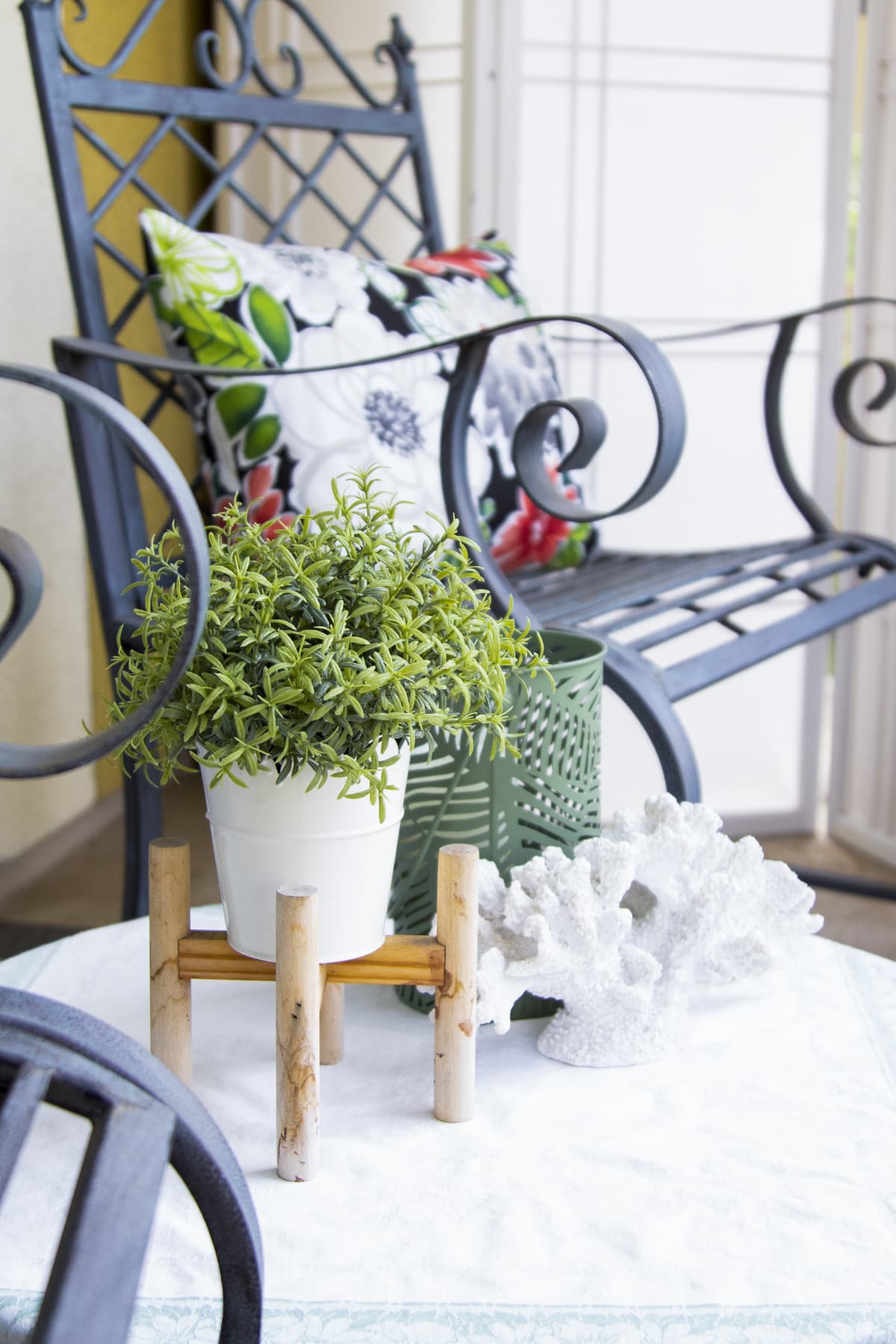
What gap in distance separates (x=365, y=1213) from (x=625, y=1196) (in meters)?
0.12

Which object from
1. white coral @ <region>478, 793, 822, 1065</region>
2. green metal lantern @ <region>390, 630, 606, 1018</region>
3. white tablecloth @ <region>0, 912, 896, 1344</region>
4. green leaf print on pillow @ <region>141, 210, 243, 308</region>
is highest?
green leaf print on pillow @ <region>141, 210, 243, 308</region>

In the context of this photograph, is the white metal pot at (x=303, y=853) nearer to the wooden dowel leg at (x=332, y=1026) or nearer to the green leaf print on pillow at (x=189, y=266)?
the wooden dowel leg at (x=332, y=1026)

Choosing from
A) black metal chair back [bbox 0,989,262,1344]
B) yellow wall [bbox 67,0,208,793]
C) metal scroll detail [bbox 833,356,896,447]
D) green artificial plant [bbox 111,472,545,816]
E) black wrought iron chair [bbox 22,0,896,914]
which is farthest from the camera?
yellow wall [bbox 67,0,208,793]

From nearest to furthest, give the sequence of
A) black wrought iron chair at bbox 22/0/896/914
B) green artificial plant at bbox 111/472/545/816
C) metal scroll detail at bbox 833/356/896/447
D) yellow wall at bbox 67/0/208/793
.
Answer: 1. green artificial plant at bbox 111/472/545/816
2. black wrought iron chair at bbox 22/0/896/914
3. metal scroll detail at bbox 833/356/896/447
4. yellow wall at bbox 67/0/208/793

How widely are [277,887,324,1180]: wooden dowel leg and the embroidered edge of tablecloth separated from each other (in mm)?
99

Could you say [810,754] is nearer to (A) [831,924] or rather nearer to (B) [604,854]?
(A) [831,924]

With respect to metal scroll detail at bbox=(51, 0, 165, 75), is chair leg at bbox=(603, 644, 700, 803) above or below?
below

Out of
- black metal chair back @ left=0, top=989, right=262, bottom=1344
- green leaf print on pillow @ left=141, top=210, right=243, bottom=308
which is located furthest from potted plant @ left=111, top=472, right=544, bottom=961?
green leaf print on pillow @ left=141, top=210, right=243, bottom=308

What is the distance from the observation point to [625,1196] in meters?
0.61

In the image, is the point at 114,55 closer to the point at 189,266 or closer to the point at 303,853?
the point at 189,266

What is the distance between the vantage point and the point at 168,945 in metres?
0.70

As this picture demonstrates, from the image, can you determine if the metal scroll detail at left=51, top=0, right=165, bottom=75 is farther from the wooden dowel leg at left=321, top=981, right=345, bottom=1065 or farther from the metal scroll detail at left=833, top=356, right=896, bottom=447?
the wooden dowel leg at left=321, top=981, right=345, bottom=1065

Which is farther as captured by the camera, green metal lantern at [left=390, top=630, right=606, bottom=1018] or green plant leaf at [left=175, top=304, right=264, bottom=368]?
green plant leaf at [left=175, top=304, right=264, bottom=368]

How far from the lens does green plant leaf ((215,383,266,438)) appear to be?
1286 millimetres
